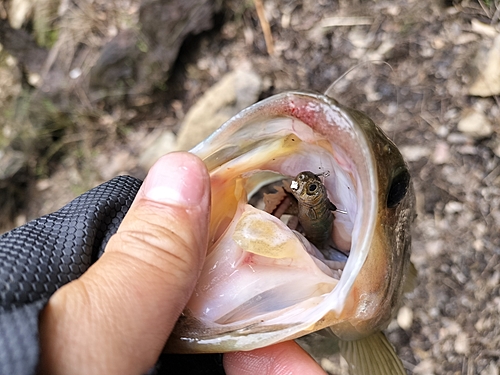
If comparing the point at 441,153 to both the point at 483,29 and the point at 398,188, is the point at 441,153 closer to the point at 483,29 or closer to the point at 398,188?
the point at 483,29

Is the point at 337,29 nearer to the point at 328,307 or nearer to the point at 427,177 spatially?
the point at 427,177

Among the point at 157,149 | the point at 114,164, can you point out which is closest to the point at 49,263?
the point at 157,149

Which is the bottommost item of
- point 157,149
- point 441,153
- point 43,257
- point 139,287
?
point 441,153

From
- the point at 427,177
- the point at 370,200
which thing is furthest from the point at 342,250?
the point at 427,177

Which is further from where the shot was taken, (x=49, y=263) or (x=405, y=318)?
(x=405, y=318)

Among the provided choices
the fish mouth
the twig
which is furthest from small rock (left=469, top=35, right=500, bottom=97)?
the fish mouth

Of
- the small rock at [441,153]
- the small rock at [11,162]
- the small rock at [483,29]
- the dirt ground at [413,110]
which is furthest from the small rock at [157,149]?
the small rock at [483,29]

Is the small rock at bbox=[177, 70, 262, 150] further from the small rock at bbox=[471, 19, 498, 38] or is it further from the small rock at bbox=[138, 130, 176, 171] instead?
the small rock at bbox=[471, 19, 498, 38]

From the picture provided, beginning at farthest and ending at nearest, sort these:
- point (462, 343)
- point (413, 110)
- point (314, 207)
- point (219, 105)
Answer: point (219, 105)
point (413, 110)
point (462, 343)
point (314, 207)
